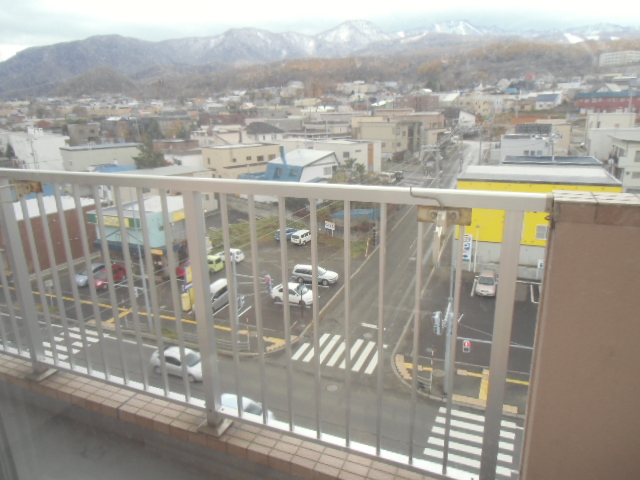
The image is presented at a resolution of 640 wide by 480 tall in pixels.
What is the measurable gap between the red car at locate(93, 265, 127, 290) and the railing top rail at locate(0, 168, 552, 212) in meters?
0.22

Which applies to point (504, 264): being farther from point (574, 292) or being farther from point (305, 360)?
point (305, 360)

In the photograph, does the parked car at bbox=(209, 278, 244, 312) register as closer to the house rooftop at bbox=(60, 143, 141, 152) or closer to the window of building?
the window of building

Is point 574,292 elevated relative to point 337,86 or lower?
lower

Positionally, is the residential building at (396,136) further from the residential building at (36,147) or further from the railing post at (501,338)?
the railing post at (501,338)

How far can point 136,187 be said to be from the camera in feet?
2.99

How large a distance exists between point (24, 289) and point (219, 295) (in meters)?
0.66

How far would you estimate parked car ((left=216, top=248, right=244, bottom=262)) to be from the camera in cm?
A: 88

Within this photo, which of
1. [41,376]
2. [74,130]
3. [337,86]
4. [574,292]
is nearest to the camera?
[574,292]

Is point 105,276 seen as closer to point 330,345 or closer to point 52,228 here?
point 52,228

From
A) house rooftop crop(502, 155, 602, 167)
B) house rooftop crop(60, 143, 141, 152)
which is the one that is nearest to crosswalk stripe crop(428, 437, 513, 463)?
house rooftop crop(502, 155, 602, 167)

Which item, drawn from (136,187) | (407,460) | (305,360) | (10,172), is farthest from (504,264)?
(10,172)

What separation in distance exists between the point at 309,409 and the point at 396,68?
9.18m

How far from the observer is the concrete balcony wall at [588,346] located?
534 mm

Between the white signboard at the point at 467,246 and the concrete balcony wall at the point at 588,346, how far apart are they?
0.40 ft
